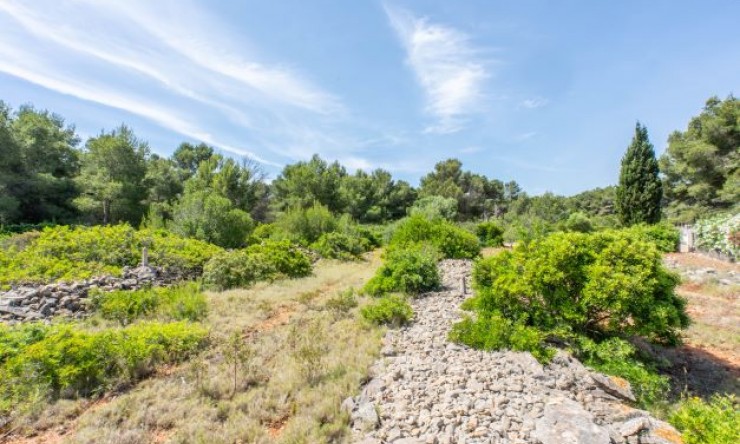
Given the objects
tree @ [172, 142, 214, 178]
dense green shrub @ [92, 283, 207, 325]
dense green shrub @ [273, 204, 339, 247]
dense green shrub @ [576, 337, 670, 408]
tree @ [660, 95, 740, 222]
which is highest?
tree @ [660, 95, 740, 222]

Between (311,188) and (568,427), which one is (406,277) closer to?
(568,427)

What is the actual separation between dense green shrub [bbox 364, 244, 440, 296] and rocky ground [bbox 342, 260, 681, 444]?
3.09m

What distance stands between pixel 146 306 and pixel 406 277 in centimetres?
557

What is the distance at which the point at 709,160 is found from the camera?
21.9 metres

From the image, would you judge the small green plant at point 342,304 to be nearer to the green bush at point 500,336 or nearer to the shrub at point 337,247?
the green bush at point 500,336

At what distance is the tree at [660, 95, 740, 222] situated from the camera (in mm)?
20953

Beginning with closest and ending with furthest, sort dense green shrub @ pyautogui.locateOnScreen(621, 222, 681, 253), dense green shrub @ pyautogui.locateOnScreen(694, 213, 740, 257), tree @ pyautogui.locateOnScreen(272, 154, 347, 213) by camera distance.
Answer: dense green shrub @ pyautogui.locateOnScreen(694, 213, 740, 257), dense green shrub @ pyautogui.locateOnScreen(621, 222, 681, 253), tree @ pyautogui.locateOnScreen(272, 154, 347, 213)

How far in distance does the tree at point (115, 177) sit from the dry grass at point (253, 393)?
70.5 ft

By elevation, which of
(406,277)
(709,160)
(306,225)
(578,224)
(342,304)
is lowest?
(342,304)

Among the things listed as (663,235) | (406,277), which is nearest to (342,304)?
(406,277)

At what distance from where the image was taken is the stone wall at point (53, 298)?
21.8 ft

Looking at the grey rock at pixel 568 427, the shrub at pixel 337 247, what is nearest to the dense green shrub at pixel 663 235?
the shrub at pixel 337 247

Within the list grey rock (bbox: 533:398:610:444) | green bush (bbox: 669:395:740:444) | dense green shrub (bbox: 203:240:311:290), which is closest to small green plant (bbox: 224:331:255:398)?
grey rock (bbox: 533:398:610:444)

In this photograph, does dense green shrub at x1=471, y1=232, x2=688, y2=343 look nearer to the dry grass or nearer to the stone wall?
the dry grass
